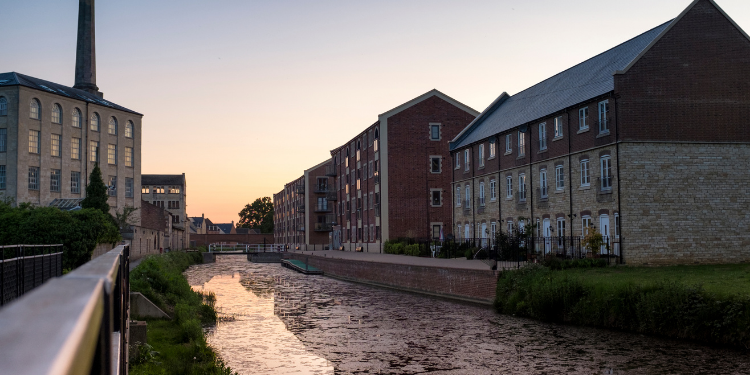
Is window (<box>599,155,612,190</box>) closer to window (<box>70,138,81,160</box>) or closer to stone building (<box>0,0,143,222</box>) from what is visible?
stone building (<box>0,0,143,222</box>)

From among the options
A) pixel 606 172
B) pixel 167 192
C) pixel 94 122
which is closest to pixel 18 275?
pixel 606 172

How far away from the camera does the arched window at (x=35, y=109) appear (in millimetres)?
51431

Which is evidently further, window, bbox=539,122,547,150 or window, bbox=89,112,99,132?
window, bbox=89,112,99,132

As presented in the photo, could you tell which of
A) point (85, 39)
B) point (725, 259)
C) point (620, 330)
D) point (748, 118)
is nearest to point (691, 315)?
point (620, 330)

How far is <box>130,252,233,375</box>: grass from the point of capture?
472 inches

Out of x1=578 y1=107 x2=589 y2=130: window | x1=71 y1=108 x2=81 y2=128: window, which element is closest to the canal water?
x1=578 y1=107 x2=589 y2=130: window

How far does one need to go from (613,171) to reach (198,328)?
2031 centimetres

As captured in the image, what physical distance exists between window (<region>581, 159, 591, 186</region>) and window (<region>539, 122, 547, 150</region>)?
4104 millimetres

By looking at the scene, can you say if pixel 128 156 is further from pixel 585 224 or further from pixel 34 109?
pixel 585 224

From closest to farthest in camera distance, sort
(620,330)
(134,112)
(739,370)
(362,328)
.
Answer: (739,370) → (620,330) → (362,328) → (134,112)

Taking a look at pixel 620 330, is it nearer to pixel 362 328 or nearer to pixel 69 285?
pixel 362 328

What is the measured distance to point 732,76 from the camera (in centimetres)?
3006

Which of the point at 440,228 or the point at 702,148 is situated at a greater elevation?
the point at 702,148

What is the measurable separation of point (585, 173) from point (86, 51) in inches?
2177
